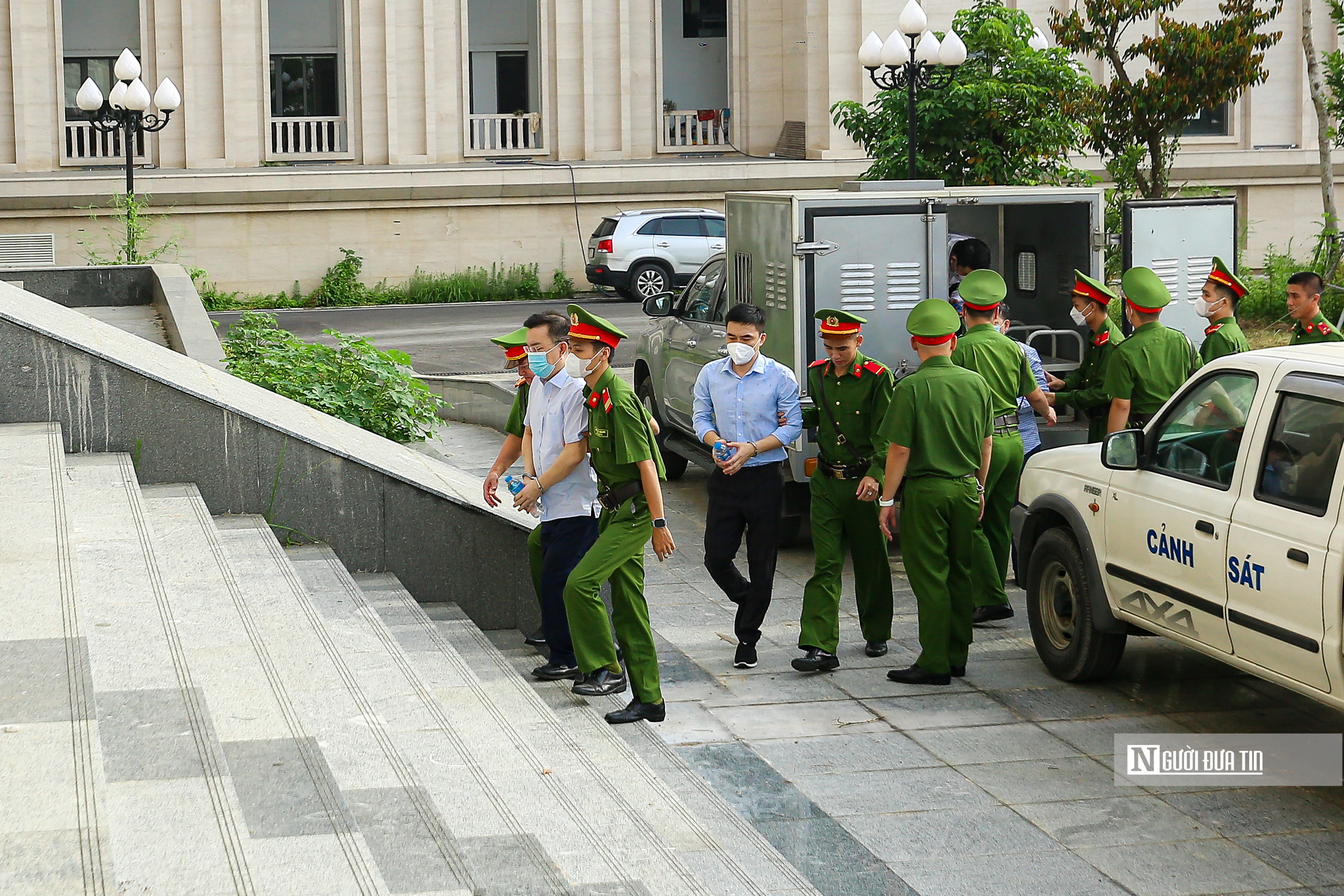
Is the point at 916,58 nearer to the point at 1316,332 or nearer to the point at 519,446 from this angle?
the point at 1316,332

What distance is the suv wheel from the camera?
1105 inches

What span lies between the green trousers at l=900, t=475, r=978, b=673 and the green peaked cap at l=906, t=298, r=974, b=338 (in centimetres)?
70

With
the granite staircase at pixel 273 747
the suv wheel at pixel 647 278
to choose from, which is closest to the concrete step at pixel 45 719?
the granite staircase at pixel 273 747

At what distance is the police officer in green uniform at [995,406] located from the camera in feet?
27.3

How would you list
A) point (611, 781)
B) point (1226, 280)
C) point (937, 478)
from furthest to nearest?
point (1226, 280), point (937, 478), point (611, 781)

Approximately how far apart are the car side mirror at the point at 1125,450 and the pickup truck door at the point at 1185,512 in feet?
0.14

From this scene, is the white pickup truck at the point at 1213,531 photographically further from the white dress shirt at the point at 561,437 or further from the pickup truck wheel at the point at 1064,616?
the white dress shirt at the point at 561,437

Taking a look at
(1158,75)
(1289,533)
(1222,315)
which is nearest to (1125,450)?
(1289,533)

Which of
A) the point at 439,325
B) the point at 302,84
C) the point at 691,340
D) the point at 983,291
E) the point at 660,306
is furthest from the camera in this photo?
the point at 302,84

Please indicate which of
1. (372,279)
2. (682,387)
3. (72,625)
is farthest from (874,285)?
(372,279)

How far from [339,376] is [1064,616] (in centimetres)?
657

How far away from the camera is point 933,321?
733 cm

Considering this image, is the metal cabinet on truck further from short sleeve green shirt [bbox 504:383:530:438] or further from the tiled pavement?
short sleeve green shirt [bbox 504:383:530:438]

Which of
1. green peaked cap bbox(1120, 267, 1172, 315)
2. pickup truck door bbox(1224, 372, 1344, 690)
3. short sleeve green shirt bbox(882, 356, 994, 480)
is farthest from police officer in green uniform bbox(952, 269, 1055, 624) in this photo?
pickup truck door bbox(1224, 372, 1344, 690)
